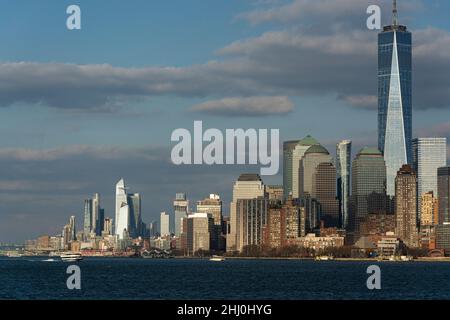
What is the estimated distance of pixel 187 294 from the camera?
328 feet

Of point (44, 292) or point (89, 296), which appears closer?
point (89, 296)
